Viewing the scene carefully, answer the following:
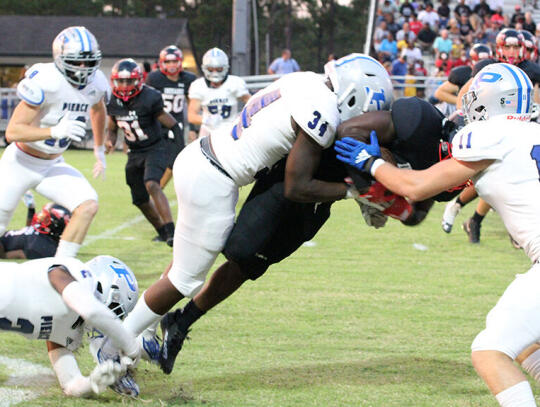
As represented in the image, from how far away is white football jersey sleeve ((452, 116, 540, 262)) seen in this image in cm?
311

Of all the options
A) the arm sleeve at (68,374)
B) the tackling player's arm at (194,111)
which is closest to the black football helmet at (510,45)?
the tackling player's arm at (194,111)

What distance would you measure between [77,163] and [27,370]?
12.2 metres

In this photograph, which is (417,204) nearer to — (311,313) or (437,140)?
(437,140)

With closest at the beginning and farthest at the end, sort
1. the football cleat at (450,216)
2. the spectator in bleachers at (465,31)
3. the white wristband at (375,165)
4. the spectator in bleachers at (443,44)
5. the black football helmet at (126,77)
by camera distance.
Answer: the white wristband at (375,165)
the football cleat at (450,216)
the black football helmet at (126,77)
the spectator in bleachers at (443,44)
the spectator in bleachers at (465,31)

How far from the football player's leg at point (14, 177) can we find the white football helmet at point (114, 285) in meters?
2.01

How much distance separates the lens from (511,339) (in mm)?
3016

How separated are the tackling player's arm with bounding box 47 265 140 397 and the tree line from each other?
47.3 m

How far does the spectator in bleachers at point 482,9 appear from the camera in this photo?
899 inches

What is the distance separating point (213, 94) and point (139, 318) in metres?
6.67

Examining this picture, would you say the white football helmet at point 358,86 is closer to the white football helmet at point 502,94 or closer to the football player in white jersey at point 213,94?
the white football helmet at point 502,94

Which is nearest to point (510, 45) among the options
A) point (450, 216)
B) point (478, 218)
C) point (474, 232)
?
point (450, 216)

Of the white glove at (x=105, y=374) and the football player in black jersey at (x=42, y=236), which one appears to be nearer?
the white glove at (x=105, y=374)

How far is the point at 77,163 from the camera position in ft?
52.7

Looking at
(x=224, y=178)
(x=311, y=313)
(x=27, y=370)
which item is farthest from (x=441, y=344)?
(x=27, y=370)
